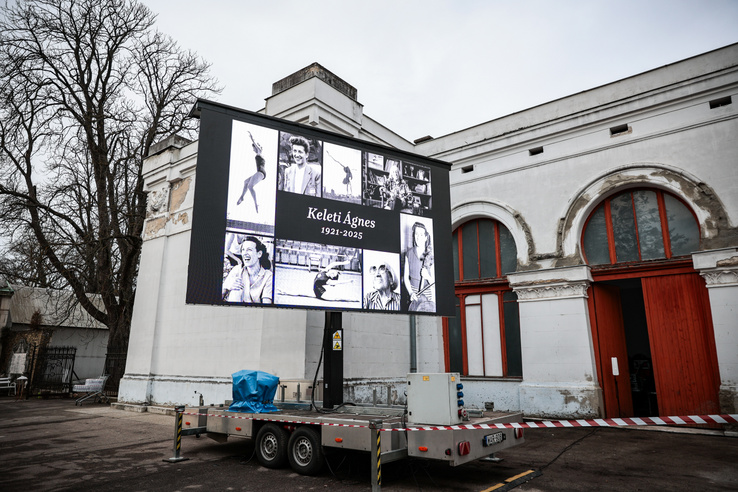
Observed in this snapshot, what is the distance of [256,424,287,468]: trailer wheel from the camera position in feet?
23.0

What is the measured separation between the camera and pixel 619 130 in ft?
40.3

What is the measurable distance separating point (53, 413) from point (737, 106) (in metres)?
20.5

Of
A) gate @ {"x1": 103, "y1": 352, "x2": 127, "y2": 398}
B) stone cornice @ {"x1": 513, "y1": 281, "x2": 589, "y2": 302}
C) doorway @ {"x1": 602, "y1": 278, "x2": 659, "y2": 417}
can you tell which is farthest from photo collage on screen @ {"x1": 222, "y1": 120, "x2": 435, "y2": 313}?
gate @ {"x1": 103, "y1": 352, "x2": 127, "y2": 398}

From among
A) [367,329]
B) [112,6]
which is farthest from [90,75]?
[367,329]

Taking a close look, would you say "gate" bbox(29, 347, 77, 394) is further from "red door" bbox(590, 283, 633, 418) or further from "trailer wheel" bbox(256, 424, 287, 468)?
"red door" bbox(590, 283, 633, 418)

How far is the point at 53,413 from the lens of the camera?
14.5 metres

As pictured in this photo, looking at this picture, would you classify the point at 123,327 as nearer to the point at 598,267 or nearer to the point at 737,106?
the point at 598,267

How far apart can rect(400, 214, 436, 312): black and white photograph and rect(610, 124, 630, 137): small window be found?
6.50 metres

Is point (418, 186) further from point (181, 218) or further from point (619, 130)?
point (181, 218)

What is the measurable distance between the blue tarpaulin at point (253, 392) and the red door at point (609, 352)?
8.34 m

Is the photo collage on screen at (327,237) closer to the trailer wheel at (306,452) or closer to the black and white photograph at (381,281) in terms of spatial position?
the black and white photograph at (381,281)

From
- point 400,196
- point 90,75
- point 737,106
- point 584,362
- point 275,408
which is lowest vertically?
point 275,408

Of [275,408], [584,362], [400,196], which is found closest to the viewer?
[275,408]

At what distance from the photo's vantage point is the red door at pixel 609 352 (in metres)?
11.7
